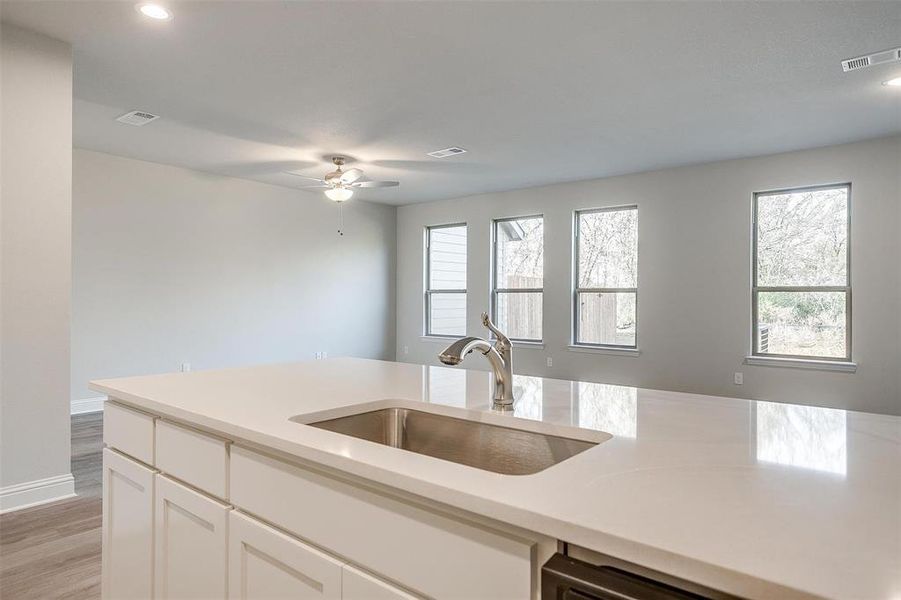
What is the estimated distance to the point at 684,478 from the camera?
836 mm

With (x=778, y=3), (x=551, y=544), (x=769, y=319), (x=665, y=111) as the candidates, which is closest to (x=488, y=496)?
(x=551, y=544)

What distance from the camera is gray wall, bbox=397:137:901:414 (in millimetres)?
4621

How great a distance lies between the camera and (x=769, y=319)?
17.2ft

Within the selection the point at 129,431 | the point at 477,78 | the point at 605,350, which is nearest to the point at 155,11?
the point at 477,78

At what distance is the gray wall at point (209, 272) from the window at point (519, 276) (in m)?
1.95

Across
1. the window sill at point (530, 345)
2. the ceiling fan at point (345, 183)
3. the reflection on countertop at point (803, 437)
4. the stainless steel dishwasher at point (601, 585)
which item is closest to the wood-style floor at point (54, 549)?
the stainless steel dishwasher at point (601, 585)

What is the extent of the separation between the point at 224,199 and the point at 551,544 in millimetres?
6429

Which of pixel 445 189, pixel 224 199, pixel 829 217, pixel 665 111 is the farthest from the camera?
pixel 445 189

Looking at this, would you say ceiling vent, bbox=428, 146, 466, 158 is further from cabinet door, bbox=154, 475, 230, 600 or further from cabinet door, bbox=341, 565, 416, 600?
cabinet door, bbox=341, 565, 416, 600

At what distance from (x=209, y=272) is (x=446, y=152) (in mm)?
3164

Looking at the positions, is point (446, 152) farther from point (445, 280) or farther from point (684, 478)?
point (684, 478)

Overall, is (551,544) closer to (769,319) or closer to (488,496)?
(488,496)

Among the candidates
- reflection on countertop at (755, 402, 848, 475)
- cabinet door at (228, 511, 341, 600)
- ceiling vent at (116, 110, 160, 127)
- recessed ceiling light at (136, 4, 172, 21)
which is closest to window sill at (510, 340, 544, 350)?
ceiling vent at (116, 110, 160, 127)

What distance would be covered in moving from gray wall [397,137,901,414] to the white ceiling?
→ 1.10ft
